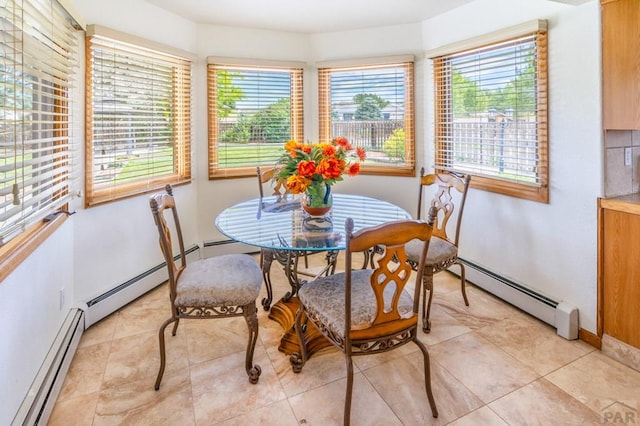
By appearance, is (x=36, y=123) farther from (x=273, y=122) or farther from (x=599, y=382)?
(x=599, y=382)

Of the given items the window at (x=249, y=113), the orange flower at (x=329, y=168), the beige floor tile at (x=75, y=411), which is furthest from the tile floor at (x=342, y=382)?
the window at (x=249, y=113)

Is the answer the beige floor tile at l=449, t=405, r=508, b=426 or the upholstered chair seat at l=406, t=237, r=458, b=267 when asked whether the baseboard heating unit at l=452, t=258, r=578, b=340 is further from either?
the beige floor tile at l=449, t=405, r=508, b=426

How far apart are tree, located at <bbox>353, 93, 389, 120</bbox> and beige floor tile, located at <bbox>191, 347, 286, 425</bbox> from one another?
2.70m

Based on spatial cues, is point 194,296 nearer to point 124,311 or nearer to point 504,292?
point 124,311

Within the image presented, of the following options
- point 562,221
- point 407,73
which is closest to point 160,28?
point 407,73

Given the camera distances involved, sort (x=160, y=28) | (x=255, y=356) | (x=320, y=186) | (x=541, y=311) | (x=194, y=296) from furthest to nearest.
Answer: (x=160, y=28), (x=541, y=311), (x=320, y=186), (x=255, y=356), (x=194, y=296)

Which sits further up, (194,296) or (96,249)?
(96,249)

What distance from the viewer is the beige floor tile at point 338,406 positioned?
1713mm

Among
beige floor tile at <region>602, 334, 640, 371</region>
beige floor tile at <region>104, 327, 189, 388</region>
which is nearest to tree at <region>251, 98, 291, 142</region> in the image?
beige floor tile at <region>104, 327, 189, 388</region>

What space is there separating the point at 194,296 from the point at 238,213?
2.88ft

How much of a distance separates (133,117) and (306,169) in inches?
65.7

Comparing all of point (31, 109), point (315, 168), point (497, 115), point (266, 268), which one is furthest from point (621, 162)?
point (31, 109)

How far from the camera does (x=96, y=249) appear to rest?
8.64 ft

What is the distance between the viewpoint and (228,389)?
1.93 meters
